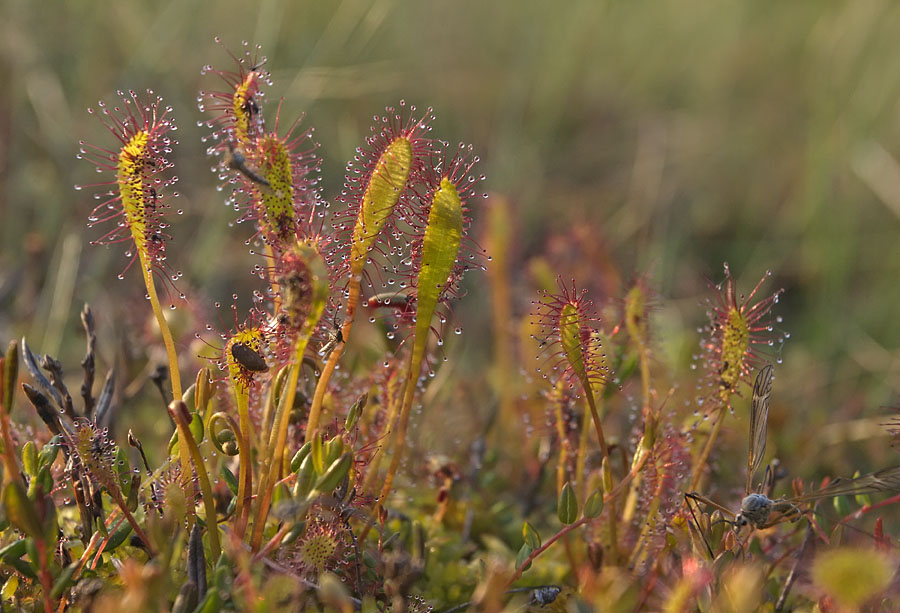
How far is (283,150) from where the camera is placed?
3.52ft

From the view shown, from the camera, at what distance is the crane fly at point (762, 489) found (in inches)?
38.0

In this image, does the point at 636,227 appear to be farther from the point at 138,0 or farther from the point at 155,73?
the point at 138,0

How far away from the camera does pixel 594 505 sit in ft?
3.51

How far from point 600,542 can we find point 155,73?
8.96ft

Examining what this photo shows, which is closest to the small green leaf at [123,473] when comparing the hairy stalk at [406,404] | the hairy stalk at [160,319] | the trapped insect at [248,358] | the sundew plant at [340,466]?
the sundew plant at [340,466]

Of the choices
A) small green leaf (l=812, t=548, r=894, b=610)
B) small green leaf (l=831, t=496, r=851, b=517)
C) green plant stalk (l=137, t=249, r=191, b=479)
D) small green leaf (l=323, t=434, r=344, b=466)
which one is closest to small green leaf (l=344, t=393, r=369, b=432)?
small green leaf (l=323, t=434, r=344, b=466)

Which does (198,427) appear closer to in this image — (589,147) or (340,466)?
(340,466)

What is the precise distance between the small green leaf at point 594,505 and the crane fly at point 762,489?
107 millimetres

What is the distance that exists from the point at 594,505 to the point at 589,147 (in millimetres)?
4010

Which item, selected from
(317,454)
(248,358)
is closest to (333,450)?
(317,454)

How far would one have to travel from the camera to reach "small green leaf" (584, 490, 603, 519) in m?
1.07

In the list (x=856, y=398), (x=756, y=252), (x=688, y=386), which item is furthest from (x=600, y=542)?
(x=756, y=252)

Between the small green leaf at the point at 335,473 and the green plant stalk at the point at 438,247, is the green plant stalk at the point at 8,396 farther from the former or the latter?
the green plant stalk at the point at 438,247

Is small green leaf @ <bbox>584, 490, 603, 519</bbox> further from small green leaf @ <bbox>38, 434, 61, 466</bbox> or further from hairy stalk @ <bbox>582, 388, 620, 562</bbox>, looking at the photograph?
small green leaf @ <bbox>38, 434, 61, 466</bbox>
